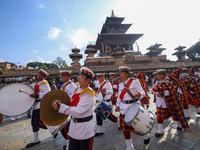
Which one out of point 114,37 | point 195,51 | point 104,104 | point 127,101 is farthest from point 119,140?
point 195,51

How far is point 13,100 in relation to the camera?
261 centimetres

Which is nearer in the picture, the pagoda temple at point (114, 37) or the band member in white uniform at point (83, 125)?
the band member in white uniform at point (83, 125)

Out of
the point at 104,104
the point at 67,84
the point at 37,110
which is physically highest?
the point at 67,84

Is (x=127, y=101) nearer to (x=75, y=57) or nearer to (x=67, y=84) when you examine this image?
(x=67, y=84)

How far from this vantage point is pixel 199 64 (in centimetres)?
2184

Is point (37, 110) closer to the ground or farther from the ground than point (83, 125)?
closer to the ground

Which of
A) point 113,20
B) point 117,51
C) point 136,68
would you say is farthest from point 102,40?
point 136,68

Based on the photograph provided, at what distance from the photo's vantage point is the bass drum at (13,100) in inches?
97.9

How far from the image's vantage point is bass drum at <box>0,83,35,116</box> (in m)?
2.49

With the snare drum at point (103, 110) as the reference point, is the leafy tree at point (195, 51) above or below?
above

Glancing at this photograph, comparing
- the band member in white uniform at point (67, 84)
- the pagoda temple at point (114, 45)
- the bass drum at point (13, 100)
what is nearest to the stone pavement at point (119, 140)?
the bass drum at point (13, 100)

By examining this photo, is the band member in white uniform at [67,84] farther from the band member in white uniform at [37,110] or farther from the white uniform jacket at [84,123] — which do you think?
the white uniform jacket at [84,123]

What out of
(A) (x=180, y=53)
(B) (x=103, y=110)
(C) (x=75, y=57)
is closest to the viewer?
(B) (x=103, y=110)

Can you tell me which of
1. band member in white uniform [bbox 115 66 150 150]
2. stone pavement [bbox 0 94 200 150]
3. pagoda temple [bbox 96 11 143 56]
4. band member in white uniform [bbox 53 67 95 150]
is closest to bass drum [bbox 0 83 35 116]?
stone pavement [bbox 0 94 200 150]
